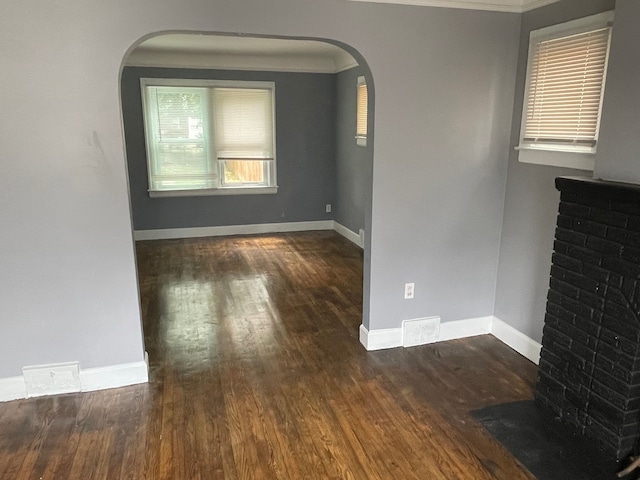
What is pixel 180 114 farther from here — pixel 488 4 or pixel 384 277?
pixel 488 4

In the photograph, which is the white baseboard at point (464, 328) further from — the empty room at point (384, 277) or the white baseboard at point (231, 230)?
the white baseboard at point (231, 230)

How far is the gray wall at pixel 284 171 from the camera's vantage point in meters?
6.25

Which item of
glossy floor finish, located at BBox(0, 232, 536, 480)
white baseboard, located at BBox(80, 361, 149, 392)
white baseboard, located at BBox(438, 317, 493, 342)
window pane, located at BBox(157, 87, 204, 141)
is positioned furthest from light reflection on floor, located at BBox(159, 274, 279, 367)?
Result: window pane, located at BBox(157, 87, 204, 141)

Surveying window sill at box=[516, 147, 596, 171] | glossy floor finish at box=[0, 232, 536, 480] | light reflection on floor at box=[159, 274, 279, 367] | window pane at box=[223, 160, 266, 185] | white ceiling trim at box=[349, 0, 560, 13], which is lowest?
glossy floor finish at box=[0, 232, 536, 480]

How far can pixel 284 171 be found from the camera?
22.0 feet

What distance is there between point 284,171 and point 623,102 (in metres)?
4.96

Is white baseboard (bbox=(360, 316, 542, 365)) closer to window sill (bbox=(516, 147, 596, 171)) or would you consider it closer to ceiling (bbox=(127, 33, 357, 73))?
window sill (bbox=(516, 147, 596, 171))

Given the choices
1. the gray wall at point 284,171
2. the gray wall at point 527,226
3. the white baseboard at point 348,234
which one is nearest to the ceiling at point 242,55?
the gray wall at point 284,171

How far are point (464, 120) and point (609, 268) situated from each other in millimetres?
1358

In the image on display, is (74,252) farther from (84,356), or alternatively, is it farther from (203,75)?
(203,75)

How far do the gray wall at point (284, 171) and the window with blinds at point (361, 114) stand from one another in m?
0.99

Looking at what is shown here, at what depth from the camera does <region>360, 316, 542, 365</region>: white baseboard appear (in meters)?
3.14

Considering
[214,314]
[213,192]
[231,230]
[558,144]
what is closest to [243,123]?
[213,192]

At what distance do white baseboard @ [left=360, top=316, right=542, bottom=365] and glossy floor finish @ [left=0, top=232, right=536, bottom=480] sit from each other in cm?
6
